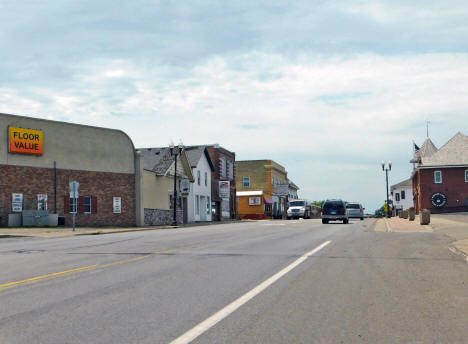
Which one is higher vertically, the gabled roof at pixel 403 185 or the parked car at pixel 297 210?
the gabled roof at pixel 403 185

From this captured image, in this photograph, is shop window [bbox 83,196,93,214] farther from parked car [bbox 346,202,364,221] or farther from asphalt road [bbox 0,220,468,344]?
parked car [bbox 346,202,364,221]

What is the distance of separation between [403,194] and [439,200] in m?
52.3

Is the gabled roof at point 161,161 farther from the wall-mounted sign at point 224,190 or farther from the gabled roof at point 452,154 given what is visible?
the gabled roof at point 452,154

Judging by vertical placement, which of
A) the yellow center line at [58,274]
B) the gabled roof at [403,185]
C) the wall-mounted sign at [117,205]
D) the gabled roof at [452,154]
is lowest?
the yellow center line at [58,274]

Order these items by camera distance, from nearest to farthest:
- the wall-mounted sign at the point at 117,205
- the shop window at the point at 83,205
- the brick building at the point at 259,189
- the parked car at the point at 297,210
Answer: the shop window at the point at 83,205
the wall-mounted sign at the point at 117,205
the parked car at the point at 297,210
the brick building at the point at 259,189

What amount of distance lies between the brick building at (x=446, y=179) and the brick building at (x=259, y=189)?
73.4 ft

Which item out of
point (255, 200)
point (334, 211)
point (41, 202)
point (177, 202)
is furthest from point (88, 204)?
point (255, 200)

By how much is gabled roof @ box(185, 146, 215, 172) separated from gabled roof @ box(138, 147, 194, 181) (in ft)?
7.46

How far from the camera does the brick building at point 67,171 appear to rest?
3600cm

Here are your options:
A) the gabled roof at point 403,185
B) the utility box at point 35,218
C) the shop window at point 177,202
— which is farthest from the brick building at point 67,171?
the gabled roof at point 403,185

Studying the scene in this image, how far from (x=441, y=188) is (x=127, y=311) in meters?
63.9

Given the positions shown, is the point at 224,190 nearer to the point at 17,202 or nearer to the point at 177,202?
the point at 177,202

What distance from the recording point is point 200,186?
59.7m

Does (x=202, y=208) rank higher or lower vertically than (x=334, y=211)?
higher
